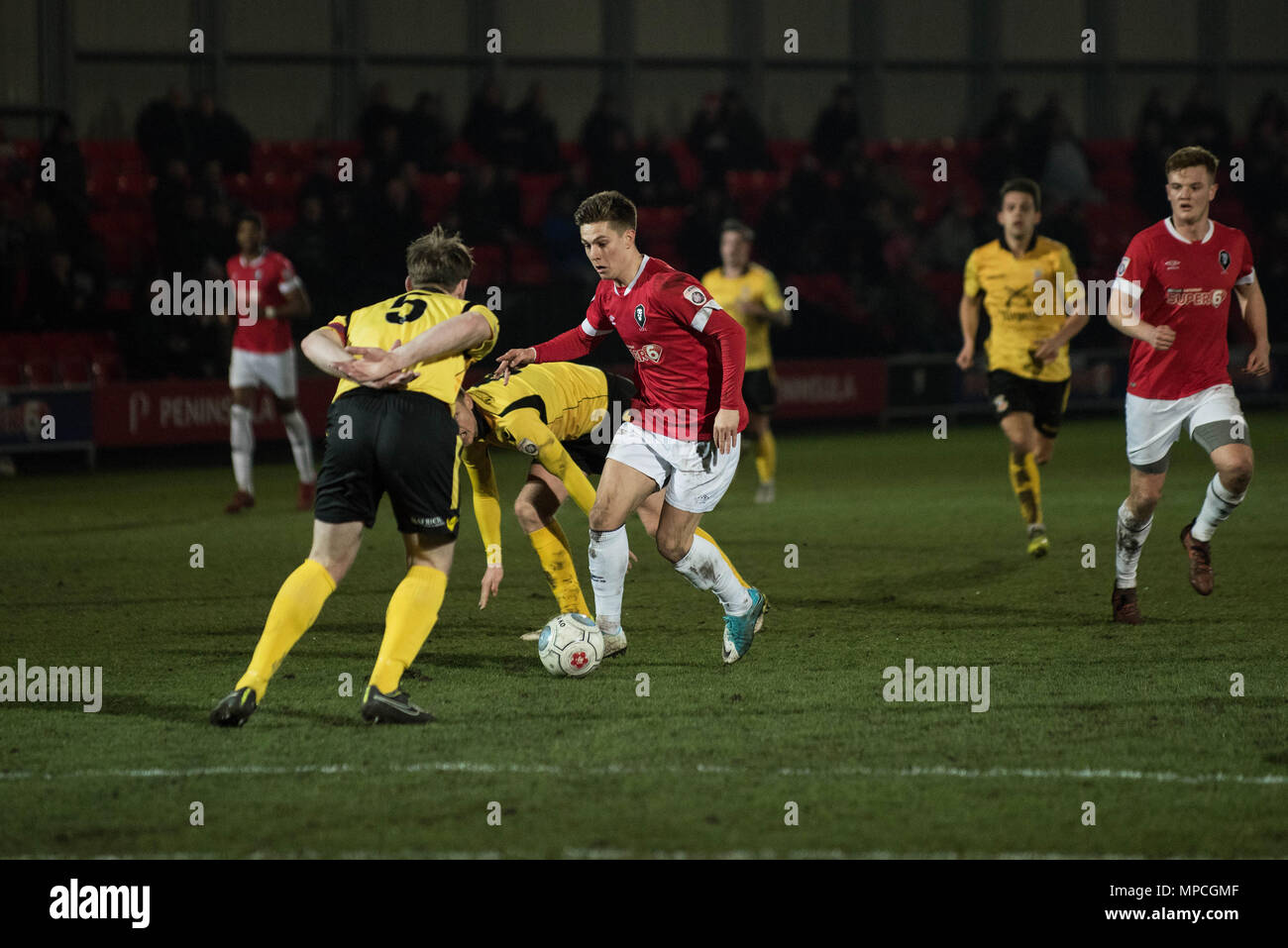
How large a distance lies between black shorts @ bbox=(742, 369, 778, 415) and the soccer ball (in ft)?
20.8

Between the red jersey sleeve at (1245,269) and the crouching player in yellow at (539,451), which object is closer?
the crouching player in yellow at (539,451)

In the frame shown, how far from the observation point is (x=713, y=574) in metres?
6.41

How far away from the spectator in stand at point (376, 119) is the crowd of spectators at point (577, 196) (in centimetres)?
2

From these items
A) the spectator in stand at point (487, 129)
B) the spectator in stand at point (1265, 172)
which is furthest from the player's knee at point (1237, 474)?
the spectator in stand at point (1265, 172)

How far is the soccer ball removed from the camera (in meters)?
6.14

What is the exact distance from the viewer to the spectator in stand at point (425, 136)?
18234 millimetres

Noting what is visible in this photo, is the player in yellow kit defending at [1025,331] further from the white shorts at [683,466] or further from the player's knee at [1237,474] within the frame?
the white shorts at [683,466]

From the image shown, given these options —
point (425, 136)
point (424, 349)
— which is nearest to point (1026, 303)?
point (424, 349)

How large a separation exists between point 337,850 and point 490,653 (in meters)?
2.66

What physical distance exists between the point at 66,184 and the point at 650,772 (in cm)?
1277

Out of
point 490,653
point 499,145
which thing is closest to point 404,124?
point 499,145

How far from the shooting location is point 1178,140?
21.8 m

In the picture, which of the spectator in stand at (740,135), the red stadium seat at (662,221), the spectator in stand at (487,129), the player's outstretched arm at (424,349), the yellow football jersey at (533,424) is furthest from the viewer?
the spectator in stand at (740,135)

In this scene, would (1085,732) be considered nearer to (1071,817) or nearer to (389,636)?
(1071,817)
